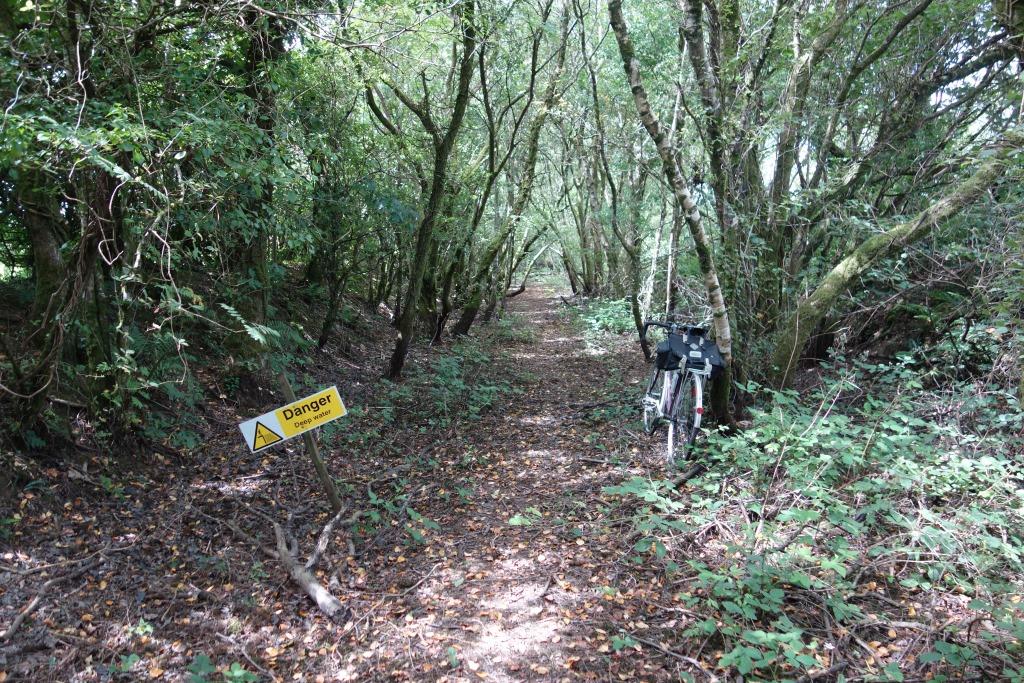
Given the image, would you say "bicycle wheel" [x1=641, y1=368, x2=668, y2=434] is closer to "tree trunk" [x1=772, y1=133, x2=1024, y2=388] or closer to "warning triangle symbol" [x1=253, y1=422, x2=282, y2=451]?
"tree trunk" [x1=772, y1=133, x2=1024, y2=388]

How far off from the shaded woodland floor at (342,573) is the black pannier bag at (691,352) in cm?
102

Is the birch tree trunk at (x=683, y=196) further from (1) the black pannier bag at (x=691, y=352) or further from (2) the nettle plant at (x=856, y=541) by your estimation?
(2) the nettle plant at (x=856, y=541)

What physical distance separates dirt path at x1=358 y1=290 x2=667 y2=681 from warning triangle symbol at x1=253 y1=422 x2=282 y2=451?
4.76 ft

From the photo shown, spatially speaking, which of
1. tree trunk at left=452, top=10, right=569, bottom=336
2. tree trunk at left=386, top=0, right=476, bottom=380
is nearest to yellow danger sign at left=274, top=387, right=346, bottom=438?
tree trunk at left=386, top=0, right=476, bottom=380

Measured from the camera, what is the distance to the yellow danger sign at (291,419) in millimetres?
4094

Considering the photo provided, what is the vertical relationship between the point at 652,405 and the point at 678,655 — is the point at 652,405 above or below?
above

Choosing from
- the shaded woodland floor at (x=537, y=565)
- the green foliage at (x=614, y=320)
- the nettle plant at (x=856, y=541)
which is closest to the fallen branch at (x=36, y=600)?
the shaded woodland floor at (x=537, y=565)

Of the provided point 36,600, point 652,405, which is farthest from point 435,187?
point 36,600

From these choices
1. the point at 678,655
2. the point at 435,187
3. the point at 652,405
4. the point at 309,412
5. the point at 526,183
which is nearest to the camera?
the point at 678,655

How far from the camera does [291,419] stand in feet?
13.8

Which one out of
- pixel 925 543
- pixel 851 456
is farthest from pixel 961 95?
pixel 925 543

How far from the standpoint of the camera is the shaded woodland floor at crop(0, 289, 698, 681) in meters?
3.30

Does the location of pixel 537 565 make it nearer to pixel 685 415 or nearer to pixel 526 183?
pixel 685 415

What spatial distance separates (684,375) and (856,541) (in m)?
2.32
